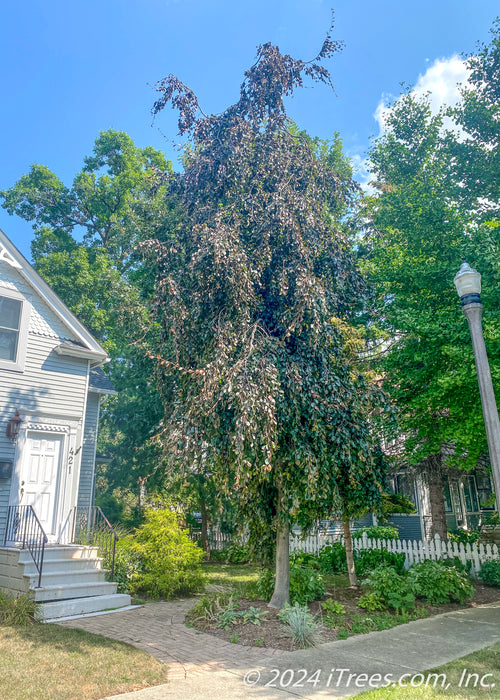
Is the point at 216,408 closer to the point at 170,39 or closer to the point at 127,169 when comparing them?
the point at 170,39

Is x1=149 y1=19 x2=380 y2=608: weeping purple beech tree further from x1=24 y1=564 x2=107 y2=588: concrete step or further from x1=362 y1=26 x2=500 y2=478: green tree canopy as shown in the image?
x1=24 y1=564 x2=107 y2=588: concrete step

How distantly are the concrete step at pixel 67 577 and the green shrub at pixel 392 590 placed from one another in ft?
17.2

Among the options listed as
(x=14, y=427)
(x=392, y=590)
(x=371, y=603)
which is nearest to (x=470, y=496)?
(x=392, y=590)

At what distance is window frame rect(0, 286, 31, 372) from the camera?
1050 cm

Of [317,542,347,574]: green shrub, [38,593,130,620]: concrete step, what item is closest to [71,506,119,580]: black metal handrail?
[38,593,130,620]: concrete step

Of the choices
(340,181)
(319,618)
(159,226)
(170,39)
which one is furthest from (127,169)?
(319,618)

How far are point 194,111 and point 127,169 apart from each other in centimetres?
2113

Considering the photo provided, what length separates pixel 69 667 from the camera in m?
5.18

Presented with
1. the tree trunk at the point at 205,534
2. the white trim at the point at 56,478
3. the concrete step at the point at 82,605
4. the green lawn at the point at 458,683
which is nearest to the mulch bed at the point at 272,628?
the green lawn at the point at 458,683

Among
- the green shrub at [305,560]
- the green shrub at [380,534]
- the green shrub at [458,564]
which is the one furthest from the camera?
the green shrub at [380,534]

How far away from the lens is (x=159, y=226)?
47.8 feet

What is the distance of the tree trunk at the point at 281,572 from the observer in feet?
26.4

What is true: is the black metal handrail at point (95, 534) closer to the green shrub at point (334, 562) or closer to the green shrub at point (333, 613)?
the green shrub at point (333, 613)

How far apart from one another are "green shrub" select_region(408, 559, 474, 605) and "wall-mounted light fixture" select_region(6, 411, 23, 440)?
28.2 feet
